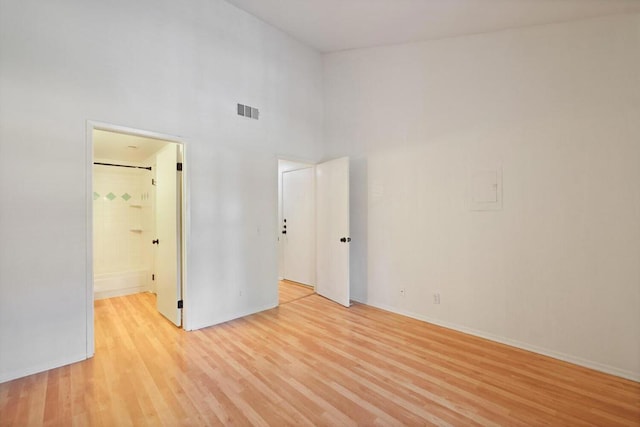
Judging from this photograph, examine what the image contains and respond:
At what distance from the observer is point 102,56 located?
2738mm

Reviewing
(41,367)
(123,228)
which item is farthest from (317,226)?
(123,228)

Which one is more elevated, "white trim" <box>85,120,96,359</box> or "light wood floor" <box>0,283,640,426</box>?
"white trim" <box>85,120,96,359</box>

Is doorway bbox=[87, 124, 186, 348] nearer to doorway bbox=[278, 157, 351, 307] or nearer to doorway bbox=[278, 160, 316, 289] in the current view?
doorway bbox=[278, 157, 351, 307]

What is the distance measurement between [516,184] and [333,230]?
2.37 meters

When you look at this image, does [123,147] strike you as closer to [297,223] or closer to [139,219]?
[139,219]

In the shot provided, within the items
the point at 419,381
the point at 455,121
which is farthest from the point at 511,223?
the point at 419,381

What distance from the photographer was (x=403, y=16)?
3.18m

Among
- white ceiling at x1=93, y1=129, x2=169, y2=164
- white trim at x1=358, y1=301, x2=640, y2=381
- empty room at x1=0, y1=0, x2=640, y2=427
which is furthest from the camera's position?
white ceiling at x1=93, y1=129, x2=169, y2=164

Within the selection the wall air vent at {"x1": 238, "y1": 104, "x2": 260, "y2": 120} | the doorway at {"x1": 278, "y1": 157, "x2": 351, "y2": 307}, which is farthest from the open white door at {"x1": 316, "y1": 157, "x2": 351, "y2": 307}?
the wall air vent at {"x1": 238, "y1": 104, "x2": 260, "y2": 120}

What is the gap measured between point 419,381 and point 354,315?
155 centimetres

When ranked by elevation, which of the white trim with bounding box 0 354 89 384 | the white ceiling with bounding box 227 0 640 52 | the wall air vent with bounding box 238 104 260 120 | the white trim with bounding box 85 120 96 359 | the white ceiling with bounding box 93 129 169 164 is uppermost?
the white ceiling with bounding box 227 0 640 52

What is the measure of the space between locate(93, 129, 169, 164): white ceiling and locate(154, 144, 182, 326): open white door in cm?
31

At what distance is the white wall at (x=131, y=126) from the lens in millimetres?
2369

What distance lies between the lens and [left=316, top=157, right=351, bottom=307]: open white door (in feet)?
13.6
